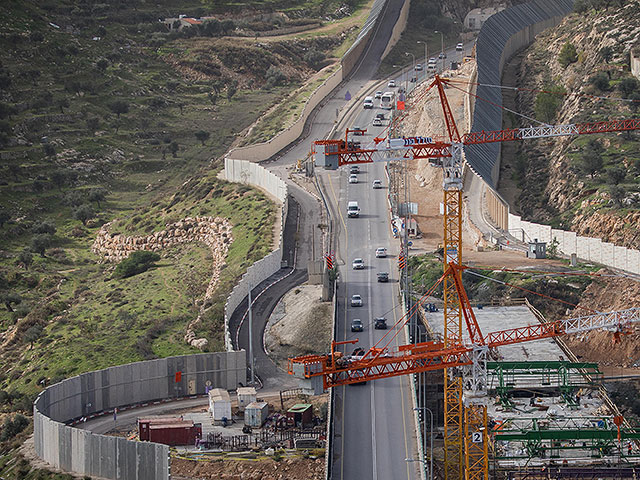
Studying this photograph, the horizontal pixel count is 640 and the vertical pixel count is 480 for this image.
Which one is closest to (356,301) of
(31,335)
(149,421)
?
(149,421)

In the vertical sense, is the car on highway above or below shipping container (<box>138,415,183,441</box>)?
above

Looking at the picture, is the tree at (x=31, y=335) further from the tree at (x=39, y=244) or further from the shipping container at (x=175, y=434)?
the shipping container at (x=175, y=434)

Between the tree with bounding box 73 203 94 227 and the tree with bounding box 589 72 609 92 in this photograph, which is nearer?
the tree with bounding box 73 203 94 227

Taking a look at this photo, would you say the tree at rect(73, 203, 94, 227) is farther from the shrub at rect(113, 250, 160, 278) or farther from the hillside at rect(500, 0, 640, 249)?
the hillside at rect(500, 0, 640, 249)

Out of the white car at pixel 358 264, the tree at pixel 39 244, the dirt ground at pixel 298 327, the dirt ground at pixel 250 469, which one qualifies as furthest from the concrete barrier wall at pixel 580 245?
the tree at pixel 39 244

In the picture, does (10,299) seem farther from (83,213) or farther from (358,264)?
(358,264)

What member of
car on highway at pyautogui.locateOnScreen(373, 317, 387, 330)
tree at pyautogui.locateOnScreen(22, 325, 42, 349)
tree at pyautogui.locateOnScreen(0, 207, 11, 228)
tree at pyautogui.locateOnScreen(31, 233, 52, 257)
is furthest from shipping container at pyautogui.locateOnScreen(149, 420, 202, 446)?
tree at pyautogui.locateOnScreen(0, 207, 11, 228)

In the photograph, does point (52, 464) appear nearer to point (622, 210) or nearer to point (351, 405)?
point (351, 405)
